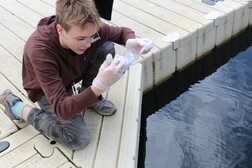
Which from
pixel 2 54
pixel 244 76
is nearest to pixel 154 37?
pixel 244 76

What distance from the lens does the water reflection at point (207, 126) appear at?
1915mm

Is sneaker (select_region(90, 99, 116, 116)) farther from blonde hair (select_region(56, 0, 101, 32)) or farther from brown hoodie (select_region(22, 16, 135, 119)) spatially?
blonde hair (select_region(56, 0, 101, 32))

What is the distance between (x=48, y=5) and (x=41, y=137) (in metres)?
1.57

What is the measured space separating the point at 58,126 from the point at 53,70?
0.32 m

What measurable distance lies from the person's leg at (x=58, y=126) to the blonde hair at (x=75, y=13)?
1.51 feet

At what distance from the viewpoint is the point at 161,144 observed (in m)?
2.02

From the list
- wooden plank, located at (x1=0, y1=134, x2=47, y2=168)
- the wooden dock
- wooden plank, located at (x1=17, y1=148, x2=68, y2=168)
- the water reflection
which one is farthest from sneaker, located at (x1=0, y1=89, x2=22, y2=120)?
the water reflection

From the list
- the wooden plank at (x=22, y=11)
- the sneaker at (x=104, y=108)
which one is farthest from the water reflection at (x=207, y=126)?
the wooden plank at (x=22, y=11)

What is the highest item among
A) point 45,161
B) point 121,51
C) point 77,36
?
point 77,36

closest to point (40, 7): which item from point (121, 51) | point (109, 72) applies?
point (121, 51)

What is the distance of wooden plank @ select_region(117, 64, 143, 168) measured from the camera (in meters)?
1.54

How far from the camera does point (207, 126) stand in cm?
211

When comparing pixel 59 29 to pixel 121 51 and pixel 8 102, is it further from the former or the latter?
pixel 121 51

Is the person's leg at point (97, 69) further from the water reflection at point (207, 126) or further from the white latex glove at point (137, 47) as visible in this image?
the water reflection at point (207, 126)
